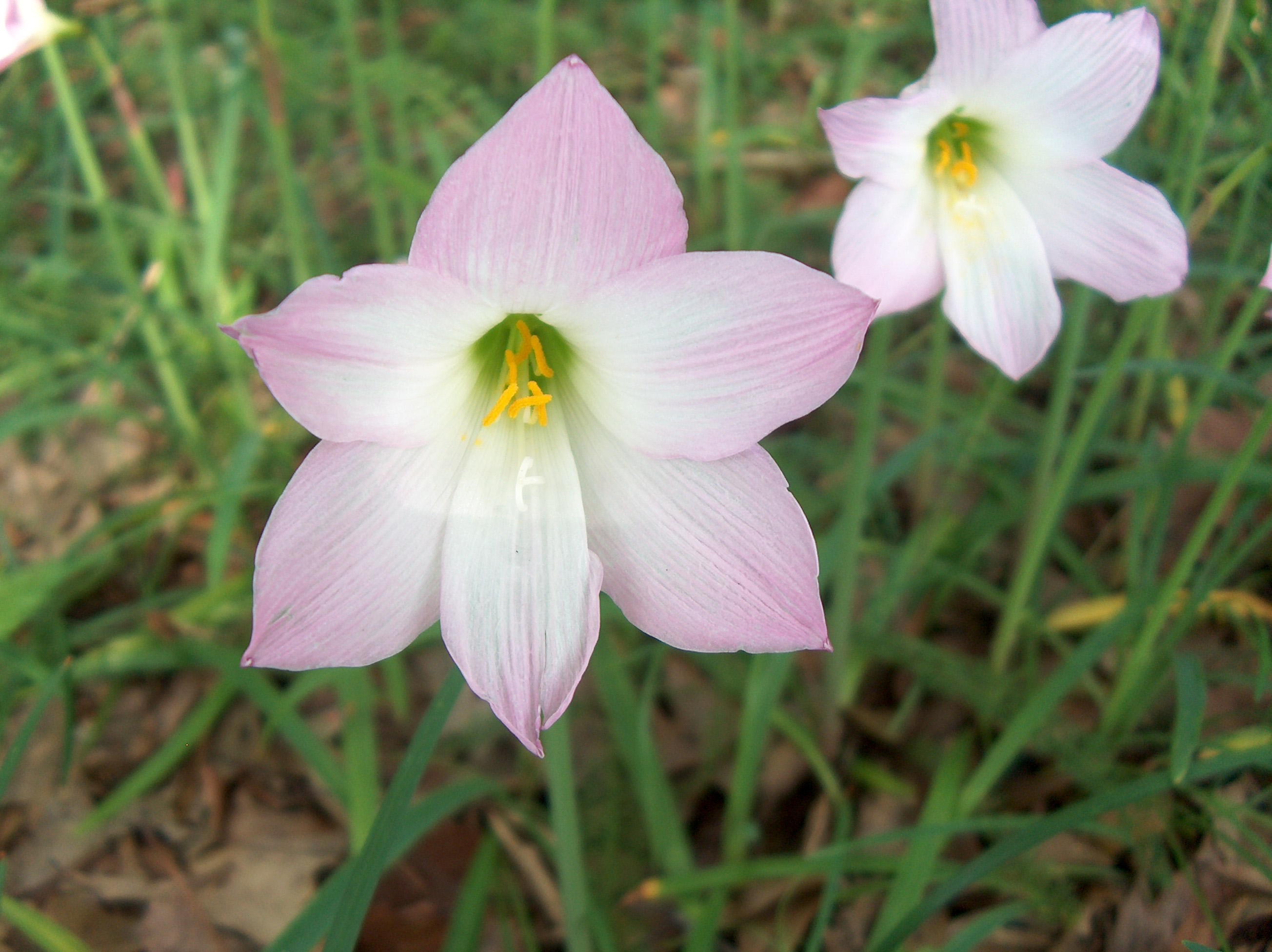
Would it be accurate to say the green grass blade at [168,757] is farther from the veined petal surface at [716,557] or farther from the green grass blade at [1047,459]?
the green grass blade at [1047,459]

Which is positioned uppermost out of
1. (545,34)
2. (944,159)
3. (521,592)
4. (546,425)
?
(545,34)

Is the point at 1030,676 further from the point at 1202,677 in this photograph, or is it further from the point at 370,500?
the point at 370,500

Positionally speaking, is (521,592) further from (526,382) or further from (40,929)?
(40,929)

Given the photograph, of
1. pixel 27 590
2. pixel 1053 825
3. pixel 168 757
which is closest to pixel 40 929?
pixel 168 757

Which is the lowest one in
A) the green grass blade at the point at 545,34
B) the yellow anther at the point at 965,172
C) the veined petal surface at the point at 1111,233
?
the veined petal surface at the point at 1111,233

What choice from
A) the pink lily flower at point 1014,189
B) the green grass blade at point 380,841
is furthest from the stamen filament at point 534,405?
the pink lily flower at point 1014,189

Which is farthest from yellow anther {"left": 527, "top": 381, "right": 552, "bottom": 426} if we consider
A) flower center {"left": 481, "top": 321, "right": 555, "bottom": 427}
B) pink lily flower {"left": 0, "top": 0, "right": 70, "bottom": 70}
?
pink lily flower {"left": 0, "top": 0, "right": 70, "bottom": 70}
